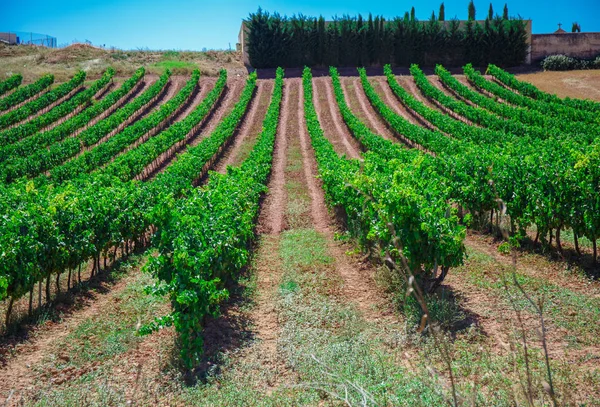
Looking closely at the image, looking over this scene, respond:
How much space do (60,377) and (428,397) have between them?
6811mm

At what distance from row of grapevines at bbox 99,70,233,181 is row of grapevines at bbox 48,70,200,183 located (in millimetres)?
1645

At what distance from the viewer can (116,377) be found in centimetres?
926

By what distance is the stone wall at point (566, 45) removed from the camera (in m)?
62.1

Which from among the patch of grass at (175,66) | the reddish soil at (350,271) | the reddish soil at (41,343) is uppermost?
the patch of grass at (175,66)

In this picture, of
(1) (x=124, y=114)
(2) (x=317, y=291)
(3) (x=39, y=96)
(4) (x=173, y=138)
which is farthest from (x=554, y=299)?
(3) (x=39, y=96)

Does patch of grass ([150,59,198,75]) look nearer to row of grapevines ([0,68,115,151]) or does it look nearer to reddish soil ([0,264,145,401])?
row of grapevines ([0,68,115,151])

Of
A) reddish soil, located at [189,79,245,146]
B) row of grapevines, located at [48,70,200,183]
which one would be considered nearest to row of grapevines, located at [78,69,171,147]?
row of grapevines, located at [48,70,200,183]

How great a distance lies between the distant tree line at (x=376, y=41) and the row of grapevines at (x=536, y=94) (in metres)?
9.40

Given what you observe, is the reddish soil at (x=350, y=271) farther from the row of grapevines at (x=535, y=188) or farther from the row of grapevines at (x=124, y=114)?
the row of grapevines at (x=124, y=114)

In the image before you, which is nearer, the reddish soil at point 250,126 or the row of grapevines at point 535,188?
the row of grapevines at point 535,188

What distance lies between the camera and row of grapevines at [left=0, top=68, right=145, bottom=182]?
31.4m

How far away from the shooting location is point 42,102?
4844 centimetres

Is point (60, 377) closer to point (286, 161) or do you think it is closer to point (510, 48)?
point (286, 161)

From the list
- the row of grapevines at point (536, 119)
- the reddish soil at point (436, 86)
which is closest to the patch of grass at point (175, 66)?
the reddish soil at point (436, 86)
